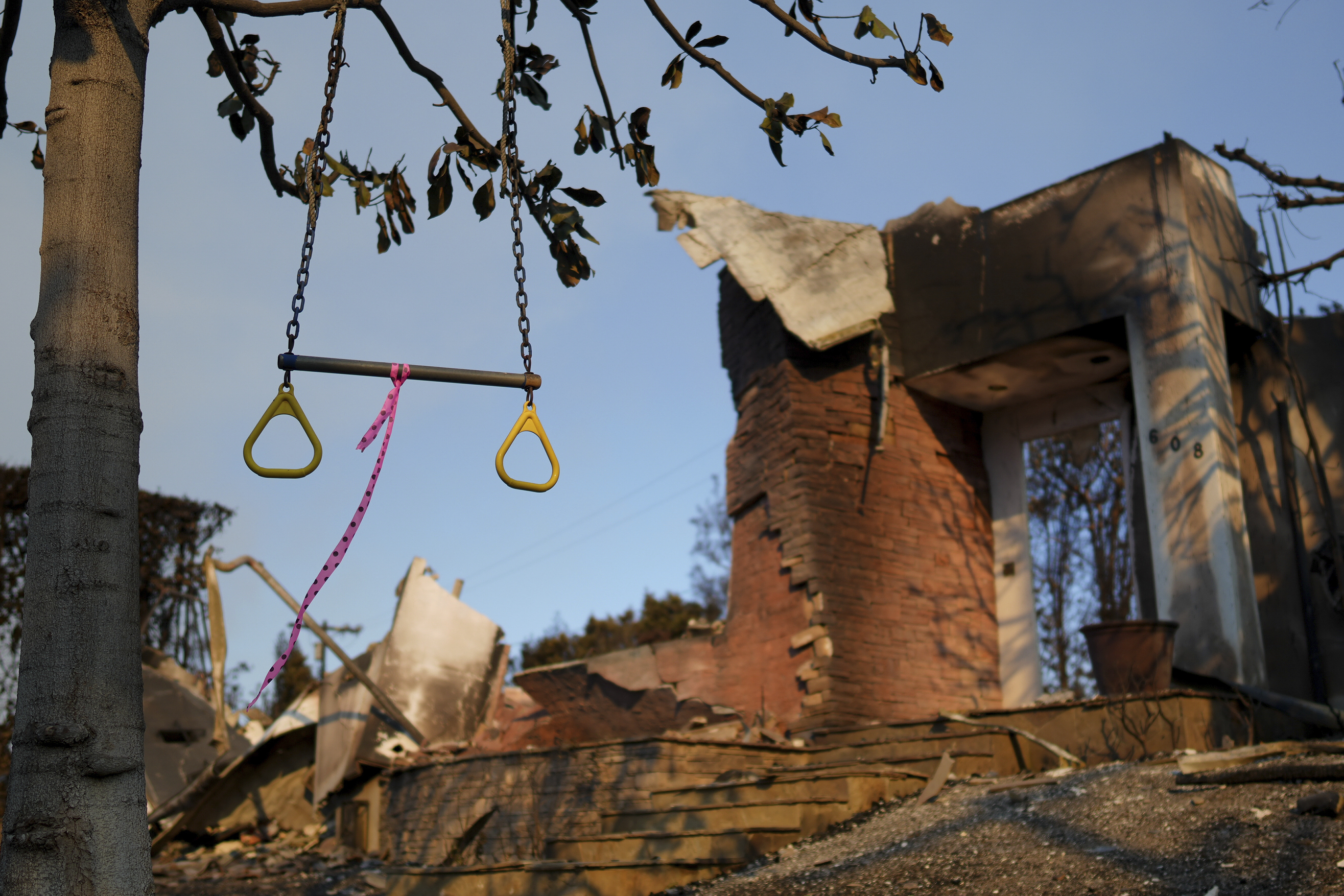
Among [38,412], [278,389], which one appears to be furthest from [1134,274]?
Result: [38,412]

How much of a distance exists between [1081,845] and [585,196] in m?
3.14

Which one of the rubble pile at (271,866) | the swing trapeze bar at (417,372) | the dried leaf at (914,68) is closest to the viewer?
the swing trapeze bar at (417,372)

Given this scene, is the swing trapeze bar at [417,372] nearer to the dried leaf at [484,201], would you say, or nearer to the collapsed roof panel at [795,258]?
the dried leaf at [484,201]

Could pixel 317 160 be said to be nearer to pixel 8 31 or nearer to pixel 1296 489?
pixel 8 31

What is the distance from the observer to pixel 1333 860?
3648 mm

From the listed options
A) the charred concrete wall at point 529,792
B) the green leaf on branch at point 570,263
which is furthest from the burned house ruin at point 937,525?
the green leaf on branch at point 570,263

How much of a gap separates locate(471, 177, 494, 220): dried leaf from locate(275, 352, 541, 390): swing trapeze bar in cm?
90

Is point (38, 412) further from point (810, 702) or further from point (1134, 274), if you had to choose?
point (1134, 274)

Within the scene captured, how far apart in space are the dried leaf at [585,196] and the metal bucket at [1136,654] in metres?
4.25

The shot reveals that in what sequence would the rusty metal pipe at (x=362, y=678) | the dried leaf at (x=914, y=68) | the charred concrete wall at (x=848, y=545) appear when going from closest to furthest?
the dried leaf at (x=914, y=68), the charred concrete wall at (x=848, y=545), the rusty metal pipe at (x=362, y=678)

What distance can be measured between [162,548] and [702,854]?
10901 mm

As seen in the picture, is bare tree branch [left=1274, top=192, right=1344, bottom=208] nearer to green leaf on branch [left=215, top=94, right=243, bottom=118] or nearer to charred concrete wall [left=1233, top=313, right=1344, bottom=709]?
charred concrete wall [left=1233, top=313, right=1344, bottom=709]

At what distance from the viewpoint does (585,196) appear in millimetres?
3715

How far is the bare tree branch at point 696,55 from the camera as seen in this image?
3.57 m
